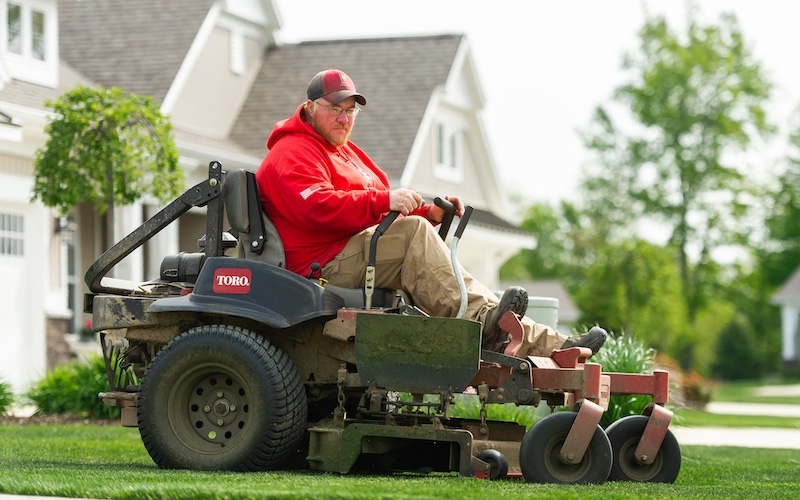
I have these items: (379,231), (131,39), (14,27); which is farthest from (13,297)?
(379,231)

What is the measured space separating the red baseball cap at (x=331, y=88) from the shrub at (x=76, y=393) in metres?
6.47

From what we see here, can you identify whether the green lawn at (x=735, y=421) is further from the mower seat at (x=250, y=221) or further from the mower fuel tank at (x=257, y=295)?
the mower fuel tank at (x=257, y=295)

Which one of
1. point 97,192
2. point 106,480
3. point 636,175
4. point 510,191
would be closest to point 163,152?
point 97,192

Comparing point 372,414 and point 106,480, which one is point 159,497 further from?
point 372,414

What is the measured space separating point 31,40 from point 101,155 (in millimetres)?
5052

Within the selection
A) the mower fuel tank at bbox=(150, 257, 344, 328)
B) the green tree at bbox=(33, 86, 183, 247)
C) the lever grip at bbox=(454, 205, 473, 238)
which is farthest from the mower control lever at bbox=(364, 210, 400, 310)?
the green tree at bbox=(33, 86, 183, 247)

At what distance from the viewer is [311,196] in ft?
24.5

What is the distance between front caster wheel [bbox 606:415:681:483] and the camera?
781 centimetres

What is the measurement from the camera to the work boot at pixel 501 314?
286 inches

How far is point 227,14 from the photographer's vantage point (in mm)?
24203

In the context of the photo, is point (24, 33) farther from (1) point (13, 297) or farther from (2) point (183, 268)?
(2) point (183, 268)

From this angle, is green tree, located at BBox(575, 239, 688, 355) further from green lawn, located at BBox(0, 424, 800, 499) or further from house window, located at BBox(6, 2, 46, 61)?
green lawn, located at BBox(0, 424, 800, 499)

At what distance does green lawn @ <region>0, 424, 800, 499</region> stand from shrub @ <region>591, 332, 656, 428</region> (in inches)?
45.8

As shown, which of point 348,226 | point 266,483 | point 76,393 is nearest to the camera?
point 266,483
